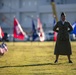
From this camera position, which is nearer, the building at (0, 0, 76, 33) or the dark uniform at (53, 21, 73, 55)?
the dark uniform at (53, 21, 73, 55)

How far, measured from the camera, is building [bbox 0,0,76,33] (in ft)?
240

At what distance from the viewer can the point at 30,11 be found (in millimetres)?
74500

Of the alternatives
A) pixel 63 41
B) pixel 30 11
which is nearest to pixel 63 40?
pixel 63 41

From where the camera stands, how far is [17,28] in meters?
35.2

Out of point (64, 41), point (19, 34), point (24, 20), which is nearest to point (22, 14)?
point (24, 20)

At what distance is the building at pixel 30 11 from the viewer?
73.0m

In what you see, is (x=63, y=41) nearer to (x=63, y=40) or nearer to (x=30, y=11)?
(x=63, y=40)

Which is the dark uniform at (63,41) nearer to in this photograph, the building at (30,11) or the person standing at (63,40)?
the person standing at (63,40)

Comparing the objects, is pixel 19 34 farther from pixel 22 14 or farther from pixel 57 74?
pixel 22 14

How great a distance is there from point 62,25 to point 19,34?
21.5 meters

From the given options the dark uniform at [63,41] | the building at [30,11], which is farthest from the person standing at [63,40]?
the building at [30,11]

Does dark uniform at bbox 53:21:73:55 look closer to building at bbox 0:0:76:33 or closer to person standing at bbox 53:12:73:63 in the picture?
person standing at bbox 53:12:73:63

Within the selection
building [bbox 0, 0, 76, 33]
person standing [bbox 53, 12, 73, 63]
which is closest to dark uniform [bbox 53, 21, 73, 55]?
person standing [bbox 53, 12, 73, 63]

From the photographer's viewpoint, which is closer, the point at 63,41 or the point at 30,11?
the point at 63,41
